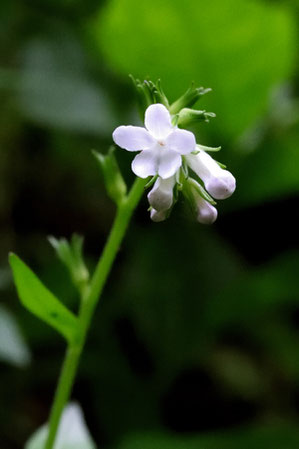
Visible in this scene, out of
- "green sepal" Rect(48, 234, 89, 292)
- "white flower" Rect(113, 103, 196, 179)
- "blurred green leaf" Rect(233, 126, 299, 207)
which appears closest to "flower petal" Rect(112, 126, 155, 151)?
"white flower" Rect(113, 103, 196, 179)

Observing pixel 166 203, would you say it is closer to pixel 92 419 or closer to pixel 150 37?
pixel 150 37

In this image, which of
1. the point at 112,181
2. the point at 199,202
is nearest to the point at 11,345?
the point at 112,181

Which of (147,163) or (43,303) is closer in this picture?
(147,163)

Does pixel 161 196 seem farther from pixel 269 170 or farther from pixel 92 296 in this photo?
pixel 269 170

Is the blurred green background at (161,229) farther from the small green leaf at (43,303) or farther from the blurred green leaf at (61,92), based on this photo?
the small green leaf at (43,303)

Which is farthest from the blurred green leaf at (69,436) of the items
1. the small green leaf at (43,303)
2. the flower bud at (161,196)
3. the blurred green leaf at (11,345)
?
the flower bud at (161,196)
